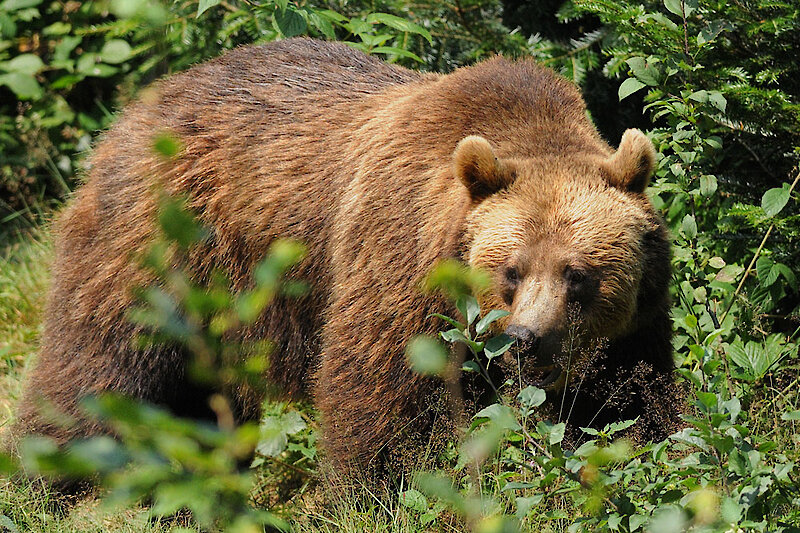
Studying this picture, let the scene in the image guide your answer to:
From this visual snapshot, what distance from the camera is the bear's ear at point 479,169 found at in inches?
147

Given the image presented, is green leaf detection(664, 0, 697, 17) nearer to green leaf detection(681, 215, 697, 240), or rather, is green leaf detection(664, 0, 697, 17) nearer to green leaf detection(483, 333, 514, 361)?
green leaf detection(681, 215, 697, 240)

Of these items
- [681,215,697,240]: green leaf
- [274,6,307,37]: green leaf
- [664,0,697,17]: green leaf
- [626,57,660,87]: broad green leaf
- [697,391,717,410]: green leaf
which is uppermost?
[274,6,307,37]: green leaf

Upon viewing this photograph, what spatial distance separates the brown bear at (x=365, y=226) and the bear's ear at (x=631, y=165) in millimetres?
11

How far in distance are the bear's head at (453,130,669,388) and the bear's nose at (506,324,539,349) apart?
5 cm

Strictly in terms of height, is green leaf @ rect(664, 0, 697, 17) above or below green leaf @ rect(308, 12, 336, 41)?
above

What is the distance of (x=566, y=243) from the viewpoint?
3.67m

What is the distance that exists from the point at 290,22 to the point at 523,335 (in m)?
2.11

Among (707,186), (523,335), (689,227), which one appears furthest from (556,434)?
(707,186)

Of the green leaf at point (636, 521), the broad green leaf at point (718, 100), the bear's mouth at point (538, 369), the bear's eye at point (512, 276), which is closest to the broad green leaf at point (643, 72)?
the broad green leaf at point (718, 100)

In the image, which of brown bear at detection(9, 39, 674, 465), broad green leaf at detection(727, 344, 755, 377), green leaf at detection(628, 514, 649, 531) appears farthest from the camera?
broad green leaf at detection(727, 344, 755, 377)

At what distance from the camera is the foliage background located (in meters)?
3.45

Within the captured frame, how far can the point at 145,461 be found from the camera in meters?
1.28

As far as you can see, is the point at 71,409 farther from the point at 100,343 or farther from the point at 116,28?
the point at 116,28

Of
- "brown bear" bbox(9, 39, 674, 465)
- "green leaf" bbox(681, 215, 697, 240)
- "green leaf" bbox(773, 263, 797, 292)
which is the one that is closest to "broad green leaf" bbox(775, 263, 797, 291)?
Answer: "green leaf" bbox(773, 263, 797, 292)
